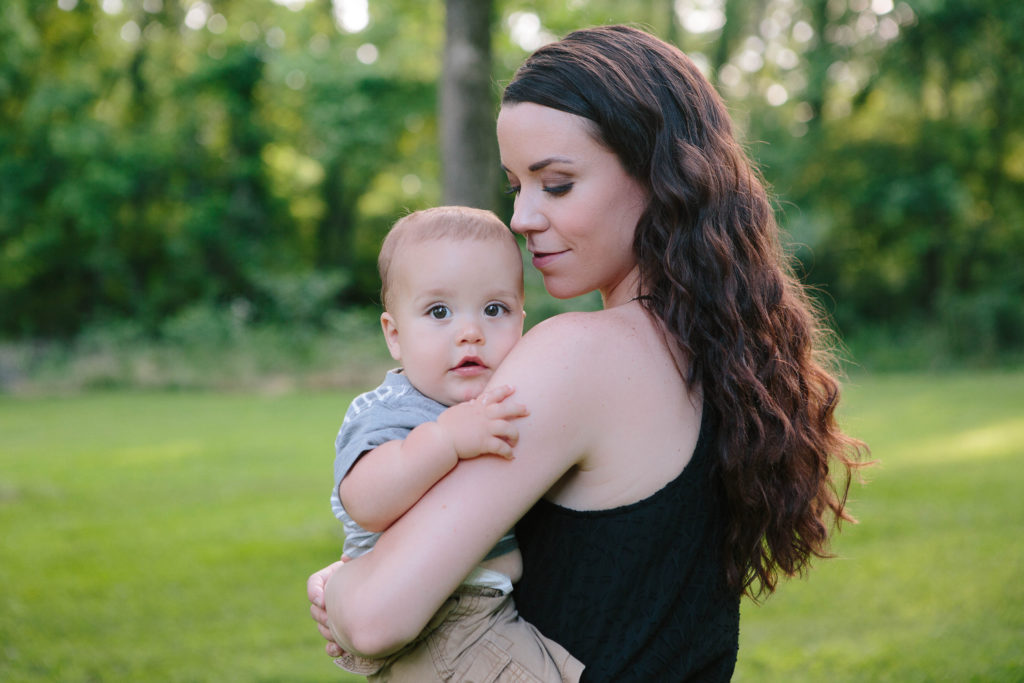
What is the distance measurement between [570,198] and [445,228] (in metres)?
0.24

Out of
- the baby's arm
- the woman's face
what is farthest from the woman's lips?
the baby's arm

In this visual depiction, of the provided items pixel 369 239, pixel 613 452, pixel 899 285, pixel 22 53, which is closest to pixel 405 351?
pixel 613 452

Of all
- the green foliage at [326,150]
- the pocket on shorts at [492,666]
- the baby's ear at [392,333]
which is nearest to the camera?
the pocket on shorts at [492,666]

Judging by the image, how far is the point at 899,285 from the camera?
24000 mm

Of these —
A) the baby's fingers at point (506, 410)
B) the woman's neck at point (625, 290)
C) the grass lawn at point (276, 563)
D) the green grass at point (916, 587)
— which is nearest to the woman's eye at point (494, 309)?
the woman's neck at point (625, 290)

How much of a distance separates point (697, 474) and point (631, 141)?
1.97 feet

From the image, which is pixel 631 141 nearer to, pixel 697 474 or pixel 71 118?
pixel 697 474

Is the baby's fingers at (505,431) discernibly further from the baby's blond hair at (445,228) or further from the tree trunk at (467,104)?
the tree trunk at (467,104)

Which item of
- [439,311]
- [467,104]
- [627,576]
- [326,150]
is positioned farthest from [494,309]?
[326,150]

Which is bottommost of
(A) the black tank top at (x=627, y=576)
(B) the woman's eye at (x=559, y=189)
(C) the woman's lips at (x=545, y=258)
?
(A) the black tank top at (x=627, y=576)

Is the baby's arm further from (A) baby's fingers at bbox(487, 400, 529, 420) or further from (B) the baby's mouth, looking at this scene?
(B) the baby's mouth

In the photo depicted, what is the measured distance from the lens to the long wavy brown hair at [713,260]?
1.72 m

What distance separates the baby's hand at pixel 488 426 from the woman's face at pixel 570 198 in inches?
15.6

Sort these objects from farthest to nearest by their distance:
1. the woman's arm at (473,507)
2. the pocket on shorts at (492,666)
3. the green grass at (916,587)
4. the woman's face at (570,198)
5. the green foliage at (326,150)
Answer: the green foliage at (326,150) < the green grass at (916,587) < the woman's face at (570,198) < the pocket on shorts at (492,666) < the woman's arm at (473,507)
